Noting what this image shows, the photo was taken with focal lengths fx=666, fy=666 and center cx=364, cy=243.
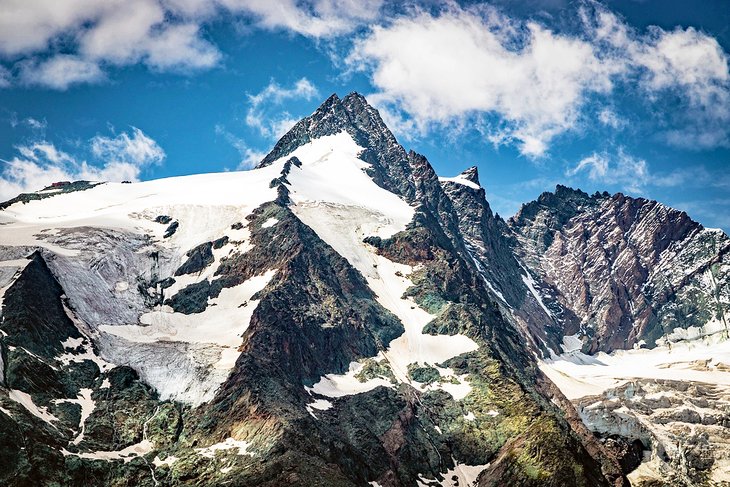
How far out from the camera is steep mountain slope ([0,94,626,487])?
87.3 metres

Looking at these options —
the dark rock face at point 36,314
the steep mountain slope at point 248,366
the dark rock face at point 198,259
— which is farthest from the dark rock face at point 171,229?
the dark rock face at point 36,314

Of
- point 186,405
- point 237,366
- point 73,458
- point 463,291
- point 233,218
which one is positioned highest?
point 233,218

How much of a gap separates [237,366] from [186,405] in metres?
9.80

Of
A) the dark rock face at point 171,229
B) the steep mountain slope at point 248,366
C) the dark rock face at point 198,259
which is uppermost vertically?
the dark rock face at point 171,229

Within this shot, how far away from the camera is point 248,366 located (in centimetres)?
10650

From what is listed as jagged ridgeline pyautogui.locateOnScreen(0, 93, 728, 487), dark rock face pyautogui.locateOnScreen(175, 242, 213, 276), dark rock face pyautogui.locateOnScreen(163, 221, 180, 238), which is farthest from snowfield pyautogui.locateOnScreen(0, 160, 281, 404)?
dark rock face pyautogui.locateOnScreen(175, 242, 213, 276)

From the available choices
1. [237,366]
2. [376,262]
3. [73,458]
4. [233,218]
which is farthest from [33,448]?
[376,262]

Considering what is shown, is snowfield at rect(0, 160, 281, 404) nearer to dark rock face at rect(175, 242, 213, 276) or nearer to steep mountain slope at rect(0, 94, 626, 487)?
steep mountain slope at rect(0, 94, 626, 487)

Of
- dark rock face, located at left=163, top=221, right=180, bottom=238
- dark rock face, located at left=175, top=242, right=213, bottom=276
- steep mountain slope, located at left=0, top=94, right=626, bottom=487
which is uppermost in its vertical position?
dark rock face, located at left=163, top=221, right=180, bottom=238

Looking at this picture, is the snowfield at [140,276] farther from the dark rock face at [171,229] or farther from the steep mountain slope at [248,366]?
the dark rock face at [171,229]

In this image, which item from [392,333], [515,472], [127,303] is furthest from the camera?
[392,333]

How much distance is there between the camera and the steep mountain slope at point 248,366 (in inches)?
3438

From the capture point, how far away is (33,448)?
7600 centimetres

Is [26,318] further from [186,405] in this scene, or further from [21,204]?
[21,204]
